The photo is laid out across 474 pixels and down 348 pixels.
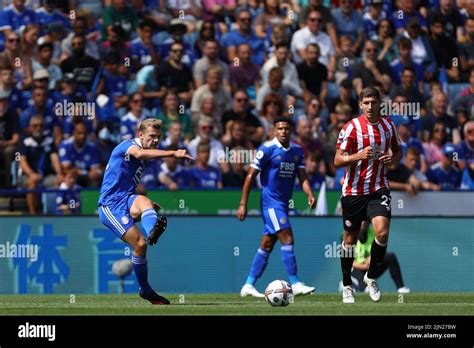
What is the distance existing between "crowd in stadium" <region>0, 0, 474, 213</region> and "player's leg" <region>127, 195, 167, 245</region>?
5651 mm

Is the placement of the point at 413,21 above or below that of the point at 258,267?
above

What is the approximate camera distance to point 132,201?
13.9 m

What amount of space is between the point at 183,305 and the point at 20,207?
605cm

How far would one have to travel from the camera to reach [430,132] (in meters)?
21.0

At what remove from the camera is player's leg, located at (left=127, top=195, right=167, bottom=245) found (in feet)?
42.7

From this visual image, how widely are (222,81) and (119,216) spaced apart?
302 inches

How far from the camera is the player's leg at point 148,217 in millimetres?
13000

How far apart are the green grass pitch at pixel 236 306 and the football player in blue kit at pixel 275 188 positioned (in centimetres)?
76

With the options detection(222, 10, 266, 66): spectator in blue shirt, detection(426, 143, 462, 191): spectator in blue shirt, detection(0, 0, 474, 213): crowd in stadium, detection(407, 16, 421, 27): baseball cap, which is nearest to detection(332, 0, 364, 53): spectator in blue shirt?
detection(0, 0, 474, 213): crowd in stadium

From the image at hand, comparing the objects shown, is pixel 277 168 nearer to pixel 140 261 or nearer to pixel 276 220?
pixel 276 220

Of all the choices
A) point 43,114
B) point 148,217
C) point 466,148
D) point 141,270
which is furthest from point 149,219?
point 466,148

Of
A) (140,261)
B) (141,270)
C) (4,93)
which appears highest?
(4,93)

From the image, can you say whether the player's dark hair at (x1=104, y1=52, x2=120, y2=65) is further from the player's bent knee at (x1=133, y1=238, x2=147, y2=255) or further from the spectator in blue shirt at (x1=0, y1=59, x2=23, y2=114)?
the player's bent knee at (x1=133, y1=238, x2=147, y2=255)
